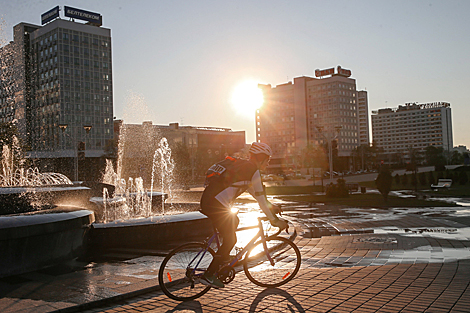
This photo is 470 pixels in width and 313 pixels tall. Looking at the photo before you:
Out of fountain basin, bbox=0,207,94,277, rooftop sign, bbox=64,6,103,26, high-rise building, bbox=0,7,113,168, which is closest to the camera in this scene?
fountain basin, bbox=0,207,94,277

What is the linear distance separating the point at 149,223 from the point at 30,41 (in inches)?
3840

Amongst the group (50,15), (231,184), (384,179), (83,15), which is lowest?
(384,179)

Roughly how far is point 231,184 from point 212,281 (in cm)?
122

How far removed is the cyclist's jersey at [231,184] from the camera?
5204mm

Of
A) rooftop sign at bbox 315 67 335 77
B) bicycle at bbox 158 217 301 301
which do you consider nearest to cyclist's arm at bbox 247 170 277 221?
bicycle at bbox 158 217 301 301

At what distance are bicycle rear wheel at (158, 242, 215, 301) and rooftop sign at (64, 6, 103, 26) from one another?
9705 centimetres

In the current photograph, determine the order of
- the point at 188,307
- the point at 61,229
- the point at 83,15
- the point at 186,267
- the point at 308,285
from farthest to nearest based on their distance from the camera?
1. the point at 83,15
2. the point at 61,229
3. the point at 308,285
4. the point at 186,267
5. the point at 188,307

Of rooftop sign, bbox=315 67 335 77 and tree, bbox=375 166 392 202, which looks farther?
rooftop sign, bbox=315 67 335 77

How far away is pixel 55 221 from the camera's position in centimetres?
754

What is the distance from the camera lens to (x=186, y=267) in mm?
5324

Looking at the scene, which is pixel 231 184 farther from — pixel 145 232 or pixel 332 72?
pixel 332 72

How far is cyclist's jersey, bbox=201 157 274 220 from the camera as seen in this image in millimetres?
5204

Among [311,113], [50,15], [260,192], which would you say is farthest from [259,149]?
[311,113]

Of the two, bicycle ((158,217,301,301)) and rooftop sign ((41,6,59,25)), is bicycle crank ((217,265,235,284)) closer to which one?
bicycle ((158,217,301,301))
